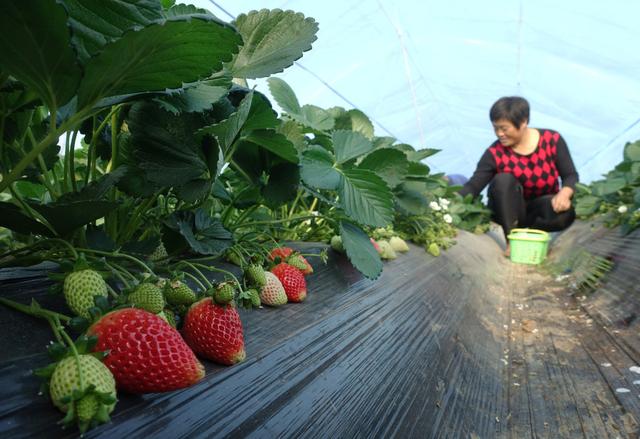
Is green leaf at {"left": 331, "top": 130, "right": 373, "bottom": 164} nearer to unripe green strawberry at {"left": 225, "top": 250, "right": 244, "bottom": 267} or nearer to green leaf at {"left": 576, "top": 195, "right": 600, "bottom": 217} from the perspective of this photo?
unripe green strawberry at {"left": 225, "top": 250, "right": 244, "bottom": 267}

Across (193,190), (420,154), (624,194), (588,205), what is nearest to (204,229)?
(193,190)

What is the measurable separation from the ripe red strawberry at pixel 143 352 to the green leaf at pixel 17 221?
0.22 meters

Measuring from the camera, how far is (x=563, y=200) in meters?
4.30

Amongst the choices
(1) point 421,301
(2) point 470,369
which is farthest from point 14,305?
(1) point 421,301

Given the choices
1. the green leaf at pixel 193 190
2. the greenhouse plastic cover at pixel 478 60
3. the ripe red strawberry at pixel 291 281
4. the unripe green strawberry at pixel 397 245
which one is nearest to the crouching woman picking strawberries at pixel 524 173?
the greenhouse plastic cover at pixel 478 60

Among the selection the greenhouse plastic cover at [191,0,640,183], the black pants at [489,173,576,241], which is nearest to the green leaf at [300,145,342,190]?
the greenhouse plastic cover at [191,0,640,183]

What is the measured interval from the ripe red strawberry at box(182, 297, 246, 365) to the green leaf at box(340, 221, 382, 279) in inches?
17.8

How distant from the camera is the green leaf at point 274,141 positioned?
2.89 feet

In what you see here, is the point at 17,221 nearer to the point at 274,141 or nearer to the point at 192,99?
the point at 192,99

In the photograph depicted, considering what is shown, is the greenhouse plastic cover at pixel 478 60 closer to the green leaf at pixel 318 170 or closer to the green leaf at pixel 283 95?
the green leaf at pixel 283 95

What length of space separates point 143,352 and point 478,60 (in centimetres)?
820

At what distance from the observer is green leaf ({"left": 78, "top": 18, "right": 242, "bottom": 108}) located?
445mm

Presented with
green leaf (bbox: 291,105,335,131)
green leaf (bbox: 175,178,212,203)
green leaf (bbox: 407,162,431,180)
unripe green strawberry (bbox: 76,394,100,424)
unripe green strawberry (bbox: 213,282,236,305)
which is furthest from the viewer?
green leaf (bbox: 407,162,431,180)

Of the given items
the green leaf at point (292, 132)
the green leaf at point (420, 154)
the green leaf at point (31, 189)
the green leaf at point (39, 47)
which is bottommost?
the green leaf at point (31, 189)
